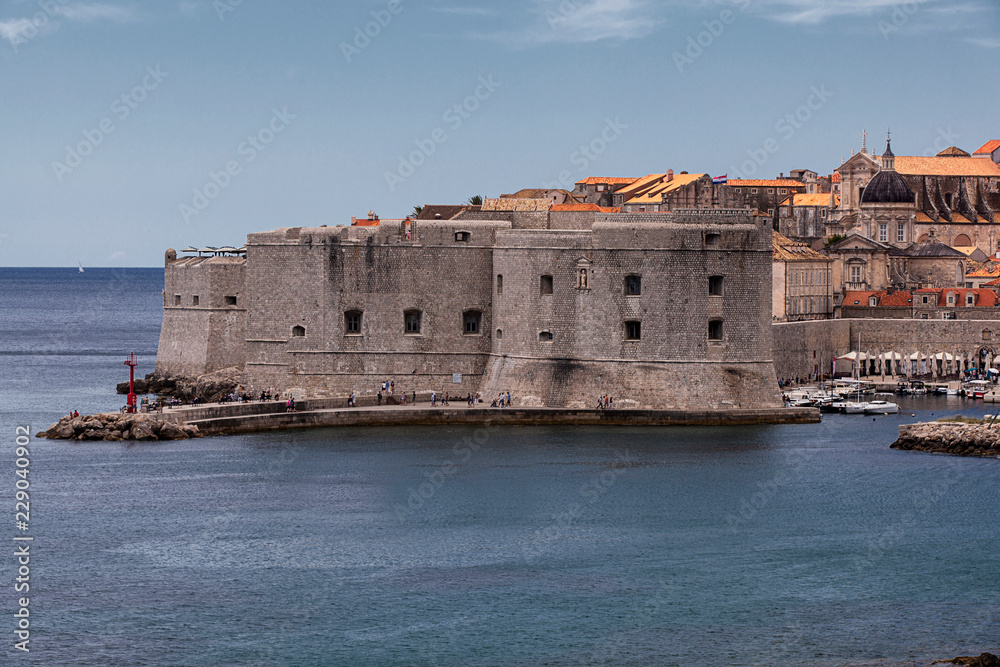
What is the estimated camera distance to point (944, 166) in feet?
317

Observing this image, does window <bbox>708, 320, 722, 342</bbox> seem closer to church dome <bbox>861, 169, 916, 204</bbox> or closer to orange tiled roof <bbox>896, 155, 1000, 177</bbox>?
church dome <bbox>861, 169, 916, 204</bbox>

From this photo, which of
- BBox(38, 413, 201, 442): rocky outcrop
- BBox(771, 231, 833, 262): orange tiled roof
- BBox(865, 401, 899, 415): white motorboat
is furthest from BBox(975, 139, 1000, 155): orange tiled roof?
BBox(38, 413, 201, 442): rocky outcrop

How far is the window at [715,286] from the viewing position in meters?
47.5

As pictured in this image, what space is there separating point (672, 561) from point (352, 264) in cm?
1965

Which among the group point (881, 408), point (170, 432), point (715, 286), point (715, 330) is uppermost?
point (715, 286)

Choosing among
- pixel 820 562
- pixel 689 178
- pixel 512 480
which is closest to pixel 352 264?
pixel 512 480

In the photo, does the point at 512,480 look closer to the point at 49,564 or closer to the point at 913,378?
the point at 49,564

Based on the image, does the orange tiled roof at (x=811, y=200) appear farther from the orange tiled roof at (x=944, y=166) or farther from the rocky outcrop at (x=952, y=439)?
the rocky outcrop at (x=952, y=439)

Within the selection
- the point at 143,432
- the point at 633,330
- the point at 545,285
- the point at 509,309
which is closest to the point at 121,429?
the point at 143,432

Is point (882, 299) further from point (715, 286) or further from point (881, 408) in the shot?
point (715, 286)

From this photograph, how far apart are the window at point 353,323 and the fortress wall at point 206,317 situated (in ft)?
14.6

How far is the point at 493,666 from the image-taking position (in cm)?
2712

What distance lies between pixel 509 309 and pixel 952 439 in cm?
1255

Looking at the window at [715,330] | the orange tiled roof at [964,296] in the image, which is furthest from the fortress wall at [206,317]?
the orange tiled roof at [964,296]
